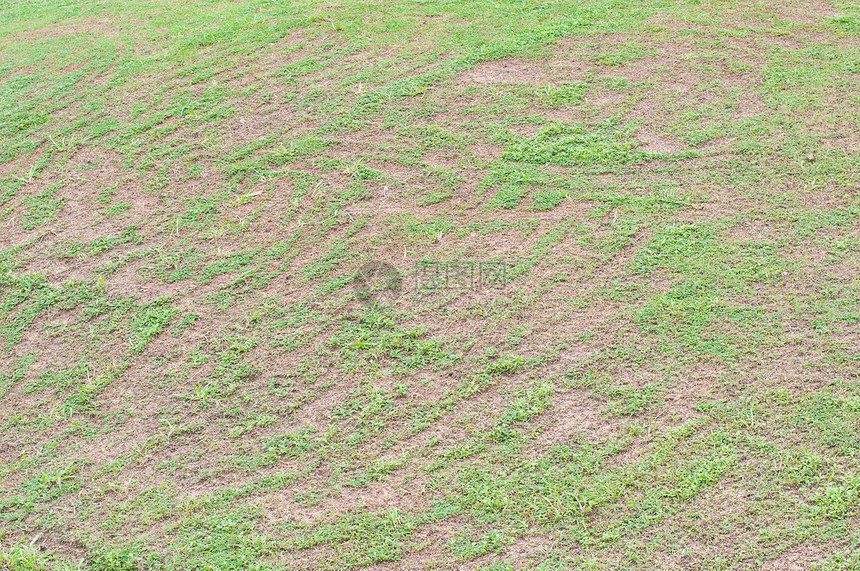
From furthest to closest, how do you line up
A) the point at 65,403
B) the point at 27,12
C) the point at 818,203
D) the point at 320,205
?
the point at 27,12 → the point at 320,205 → the point at 818,203 → the point at 65,403

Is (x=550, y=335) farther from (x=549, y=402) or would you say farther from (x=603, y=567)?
(x=603, y=567)

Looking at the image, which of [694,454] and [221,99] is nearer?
[694,454]

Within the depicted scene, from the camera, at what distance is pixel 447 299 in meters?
3.82

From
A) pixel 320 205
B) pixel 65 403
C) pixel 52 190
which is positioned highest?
pixel 52 190

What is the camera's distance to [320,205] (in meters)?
4.47

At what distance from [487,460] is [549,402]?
1.25 feet

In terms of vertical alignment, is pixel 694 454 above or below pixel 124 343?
below

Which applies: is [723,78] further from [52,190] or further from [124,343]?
[52,190]

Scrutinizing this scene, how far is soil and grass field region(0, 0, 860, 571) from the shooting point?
2.93 metres

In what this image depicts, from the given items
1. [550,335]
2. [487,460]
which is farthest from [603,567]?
[550,335]

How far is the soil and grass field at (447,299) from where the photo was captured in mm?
2930

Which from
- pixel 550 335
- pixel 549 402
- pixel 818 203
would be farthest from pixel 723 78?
pixel 549 402

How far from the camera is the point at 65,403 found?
351cm

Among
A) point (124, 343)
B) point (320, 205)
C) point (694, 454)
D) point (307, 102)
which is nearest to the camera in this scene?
point (694, 454)
